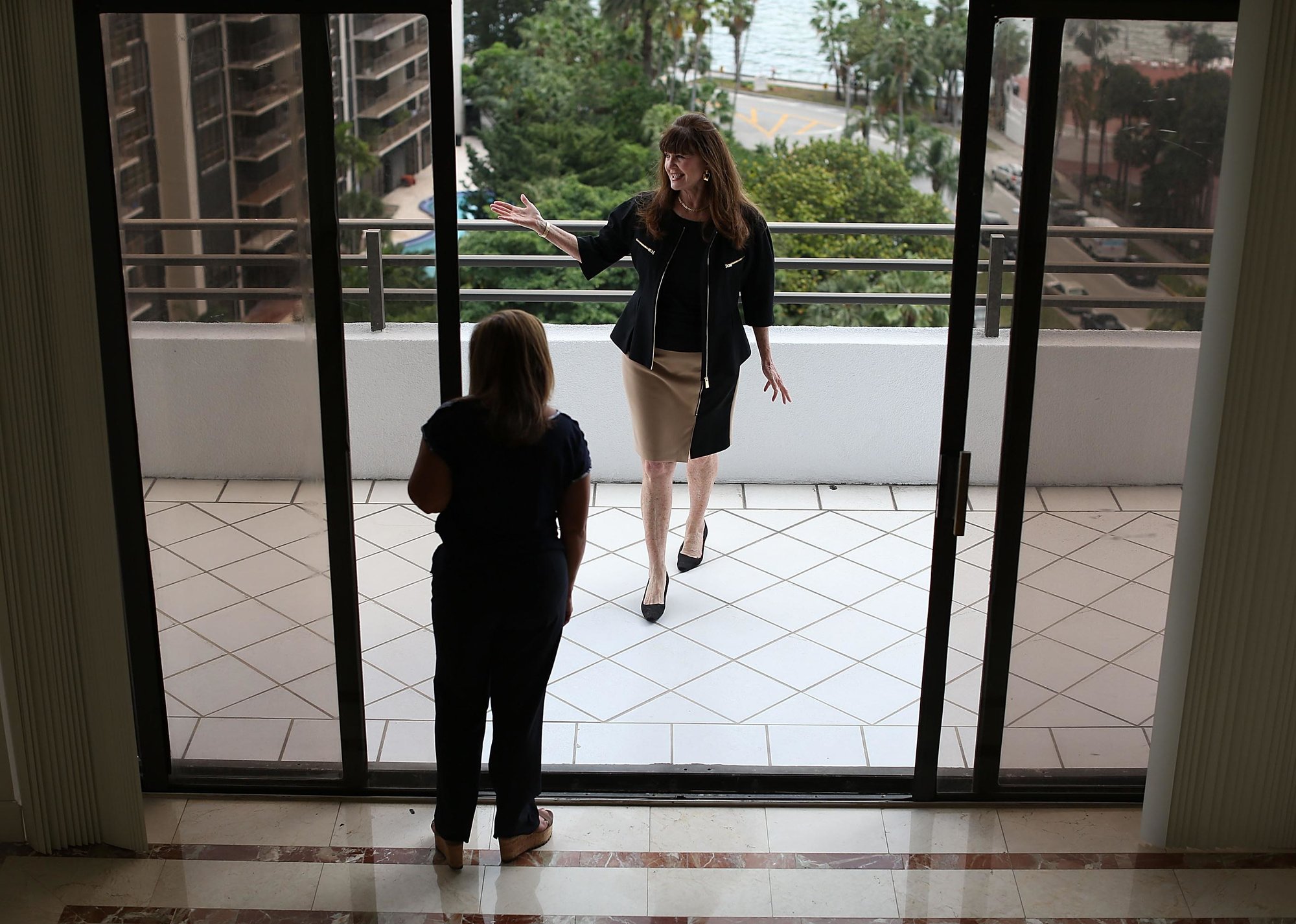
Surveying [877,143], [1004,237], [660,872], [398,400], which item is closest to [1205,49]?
[1004,237]

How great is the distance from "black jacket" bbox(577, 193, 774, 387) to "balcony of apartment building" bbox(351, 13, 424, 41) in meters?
1.22

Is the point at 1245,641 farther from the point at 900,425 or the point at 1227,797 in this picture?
the point at 900,425

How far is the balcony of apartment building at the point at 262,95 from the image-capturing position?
2.47m

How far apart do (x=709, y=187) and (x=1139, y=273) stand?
4.42ft

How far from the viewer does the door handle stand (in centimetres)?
273

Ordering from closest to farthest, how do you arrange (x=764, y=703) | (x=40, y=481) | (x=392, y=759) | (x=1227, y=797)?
(x=40, y=481)
(x=1227, y=797)
(x=392, y=759)
(x=764, y=703)

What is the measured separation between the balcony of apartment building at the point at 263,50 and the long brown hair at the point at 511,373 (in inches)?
26.6

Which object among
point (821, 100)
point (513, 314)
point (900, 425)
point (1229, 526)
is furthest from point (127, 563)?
point (821, 100)

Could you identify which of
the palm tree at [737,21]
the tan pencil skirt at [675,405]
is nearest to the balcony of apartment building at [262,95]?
the tan pencil skirt at [675,405]

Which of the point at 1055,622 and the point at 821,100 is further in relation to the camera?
the point at 821,100

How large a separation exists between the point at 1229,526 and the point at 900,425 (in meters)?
2.16

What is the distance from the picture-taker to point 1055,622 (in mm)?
2863

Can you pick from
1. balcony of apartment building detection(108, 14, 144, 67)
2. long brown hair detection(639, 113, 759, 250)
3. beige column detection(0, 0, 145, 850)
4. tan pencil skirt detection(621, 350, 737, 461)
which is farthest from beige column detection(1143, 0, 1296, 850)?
beige column detection(0, 0, 145, 850)

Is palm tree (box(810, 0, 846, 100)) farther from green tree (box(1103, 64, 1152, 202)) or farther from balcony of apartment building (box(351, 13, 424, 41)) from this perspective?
balcony of apartment building (box(351, 13, 424, 41))
